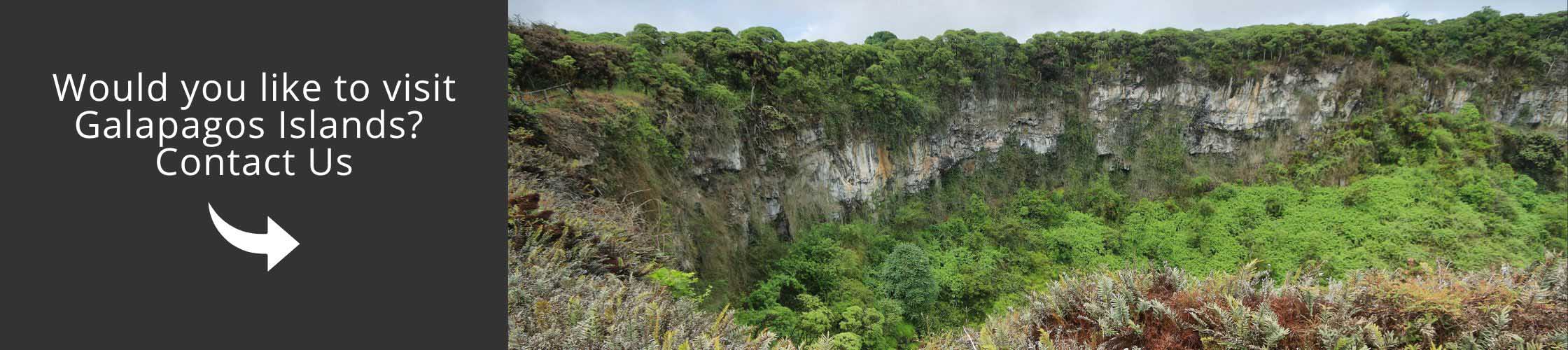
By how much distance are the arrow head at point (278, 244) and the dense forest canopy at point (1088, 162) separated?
6.77 metres

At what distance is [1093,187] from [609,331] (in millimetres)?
22131

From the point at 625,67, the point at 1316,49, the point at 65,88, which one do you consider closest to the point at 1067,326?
the point at 65,88

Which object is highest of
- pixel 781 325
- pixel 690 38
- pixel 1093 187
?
pixel 690 38

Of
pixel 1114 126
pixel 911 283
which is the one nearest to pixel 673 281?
pixel 911 283

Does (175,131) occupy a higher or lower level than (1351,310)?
higher

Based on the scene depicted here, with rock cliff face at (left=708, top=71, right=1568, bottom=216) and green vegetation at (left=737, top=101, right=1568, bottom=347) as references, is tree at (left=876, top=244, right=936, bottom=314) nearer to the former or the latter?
green vegetation at (left=737, top=101, right=1568, bottom=347)

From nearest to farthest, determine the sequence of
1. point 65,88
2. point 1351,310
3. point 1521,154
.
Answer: point 65,88 → point 1351,310 → point 1521,154

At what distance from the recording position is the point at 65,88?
1388 mm

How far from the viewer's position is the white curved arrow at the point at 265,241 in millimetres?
1378

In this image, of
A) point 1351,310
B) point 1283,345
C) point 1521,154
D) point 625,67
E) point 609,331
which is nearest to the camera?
point 609,331

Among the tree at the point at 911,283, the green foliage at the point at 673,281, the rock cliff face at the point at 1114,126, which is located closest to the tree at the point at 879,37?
the rock cliff face at the point at 1114,126

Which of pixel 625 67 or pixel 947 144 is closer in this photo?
pixel 625 67

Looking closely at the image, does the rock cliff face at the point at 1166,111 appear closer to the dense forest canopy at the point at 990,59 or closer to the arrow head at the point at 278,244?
the dense forest canopy at the point at 990,59

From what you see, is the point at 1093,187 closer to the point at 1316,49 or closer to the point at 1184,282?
the point at 1316,49
